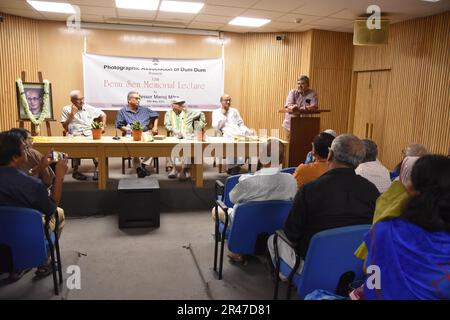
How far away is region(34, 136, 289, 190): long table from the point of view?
472 centimetres

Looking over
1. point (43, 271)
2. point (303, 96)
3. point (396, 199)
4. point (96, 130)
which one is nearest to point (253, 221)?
point (396, 199)

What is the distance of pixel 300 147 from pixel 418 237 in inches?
167

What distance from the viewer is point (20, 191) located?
2.48 metres

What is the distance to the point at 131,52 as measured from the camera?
7.75 metres

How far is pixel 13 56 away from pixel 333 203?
270 inches

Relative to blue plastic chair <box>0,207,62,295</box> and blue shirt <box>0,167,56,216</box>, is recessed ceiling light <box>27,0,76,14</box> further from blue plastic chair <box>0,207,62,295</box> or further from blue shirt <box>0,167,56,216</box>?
blue plastic chair <box>0,207,62,295</box>

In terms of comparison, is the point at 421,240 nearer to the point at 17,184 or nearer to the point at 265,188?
the point at 265,188

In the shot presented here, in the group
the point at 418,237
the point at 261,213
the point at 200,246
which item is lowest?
the point at 200,246

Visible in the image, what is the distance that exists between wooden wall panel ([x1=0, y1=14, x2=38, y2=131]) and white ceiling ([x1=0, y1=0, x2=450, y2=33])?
0.25m

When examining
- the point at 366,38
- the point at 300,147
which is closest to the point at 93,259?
the point at 300,147

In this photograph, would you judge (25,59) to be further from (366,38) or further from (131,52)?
(366,38)

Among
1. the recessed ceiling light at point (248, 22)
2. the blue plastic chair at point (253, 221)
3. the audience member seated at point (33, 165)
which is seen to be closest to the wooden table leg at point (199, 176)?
the audience member seated at point (33, 165)

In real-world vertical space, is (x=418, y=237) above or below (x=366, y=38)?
below

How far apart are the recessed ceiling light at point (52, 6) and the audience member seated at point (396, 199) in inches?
232
